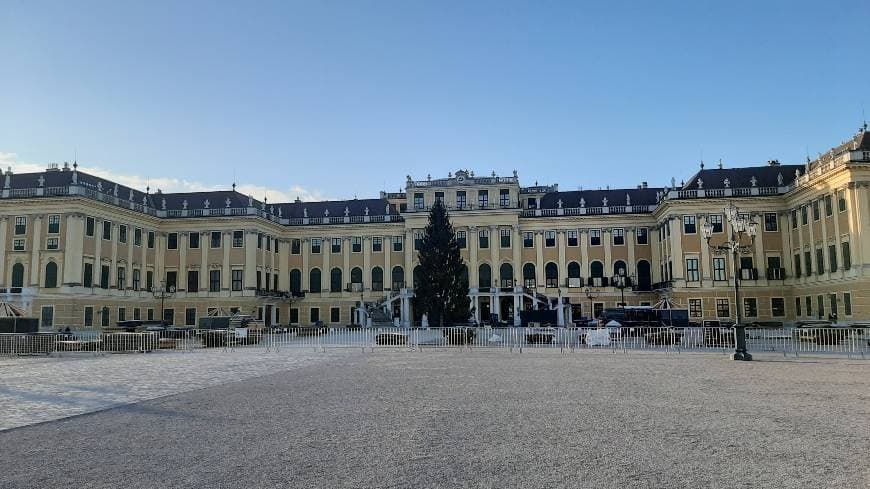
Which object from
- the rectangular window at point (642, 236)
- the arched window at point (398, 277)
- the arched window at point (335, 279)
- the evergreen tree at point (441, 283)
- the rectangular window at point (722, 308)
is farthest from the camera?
the arched window at point (335, 279)

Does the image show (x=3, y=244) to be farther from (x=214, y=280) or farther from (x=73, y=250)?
(x=214, y=280)

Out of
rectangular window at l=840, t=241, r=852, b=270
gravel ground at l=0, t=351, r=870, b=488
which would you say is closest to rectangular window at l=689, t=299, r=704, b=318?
rectangular window at l=840, t=241, r=852, b=270

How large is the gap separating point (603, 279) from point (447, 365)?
Result: 45.0 m

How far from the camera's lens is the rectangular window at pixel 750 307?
175 ft

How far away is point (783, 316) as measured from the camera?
172ft

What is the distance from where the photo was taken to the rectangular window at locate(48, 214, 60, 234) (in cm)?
4928

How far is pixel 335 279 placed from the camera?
67.6m

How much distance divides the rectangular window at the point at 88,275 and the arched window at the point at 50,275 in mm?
1925

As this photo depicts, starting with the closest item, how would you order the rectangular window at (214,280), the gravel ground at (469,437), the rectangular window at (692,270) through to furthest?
the gravel ground at (469,437)
the rectangular window at (692,270)
the rectangular window at (214,280)

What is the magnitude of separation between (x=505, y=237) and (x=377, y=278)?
45.8 ft

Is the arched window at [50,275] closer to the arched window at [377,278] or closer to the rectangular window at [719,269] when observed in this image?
the arched window at [377,278]

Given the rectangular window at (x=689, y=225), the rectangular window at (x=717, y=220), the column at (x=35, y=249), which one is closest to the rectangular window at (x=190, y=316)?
the column at (x=35, y=249)

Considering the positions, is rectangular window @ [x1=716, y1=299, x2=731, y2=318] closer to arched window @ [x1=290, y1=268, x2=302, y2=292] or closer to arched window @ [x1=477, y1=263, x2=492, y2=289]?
arched window @ [x1=477, y1=263, x2=492, y2=289]

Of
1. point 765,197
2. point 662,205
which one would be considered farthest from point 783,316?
point 662,205
